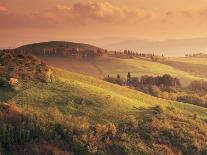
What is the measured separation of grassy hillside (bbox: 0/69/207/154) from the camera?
5553 centimetres

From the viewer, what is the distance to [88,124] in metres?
61.9

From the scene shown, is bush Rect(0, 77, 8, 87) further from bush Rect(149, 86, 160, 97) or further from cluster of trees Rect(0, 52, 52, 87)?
bush Rect(149, 86, 160, 97)

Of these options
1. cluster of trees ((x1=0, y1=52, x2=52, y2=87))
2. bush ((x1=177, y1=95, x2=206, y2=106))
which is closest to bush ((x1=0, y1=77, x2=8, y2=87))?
cluster of trees ((x1=0, y1=52, x2=52, y2=87))

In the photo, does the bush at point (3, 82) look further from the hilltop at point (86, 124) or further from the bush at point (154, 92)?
the bush at point (154, 92)

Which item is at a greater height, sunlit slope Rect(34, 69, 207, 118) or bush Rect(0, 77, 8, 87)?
bush Rect(0, 77, 8, 87)

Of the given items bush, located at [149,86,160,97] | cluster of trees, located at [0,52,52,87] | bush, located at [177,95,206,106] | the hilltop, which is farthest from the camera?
bush, located at [149,86,160,97]

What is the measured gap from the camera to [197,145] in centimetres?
6494

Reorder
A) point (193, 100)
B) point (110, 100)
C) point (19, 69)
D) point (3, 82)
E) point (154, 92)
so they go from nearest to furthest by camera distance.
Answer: point (3, 82), point (110, 100), point (19, 69), point (193, 100), point (154, 92)

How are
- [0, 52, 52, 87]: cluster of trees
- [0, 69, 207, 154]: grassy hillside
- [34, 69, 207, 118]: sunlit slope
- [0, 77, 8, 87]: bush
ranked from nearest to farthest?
[0, 69, 207, 154]: grassy hillside < [0, 77, 8, 87]: bush < [34, 69, 207, 118]: sunlit slope < [0, 52, 52, 87]: cluster of trees

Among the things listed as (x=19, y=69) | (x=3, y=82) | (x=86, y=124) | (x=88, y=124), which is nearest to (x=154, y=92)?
(x=19, y=69)

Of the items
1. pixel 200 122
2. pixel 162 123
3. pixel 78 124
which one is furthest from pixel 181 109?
pixel 78 124

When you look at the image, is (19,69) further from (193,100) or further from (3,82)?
(193,100)

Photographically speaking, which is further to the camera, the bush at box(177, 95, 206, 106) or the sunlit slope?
the bush at box(177, 95, 206, 106)

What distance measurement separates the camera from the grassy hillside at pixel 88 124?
55531 millimetres
